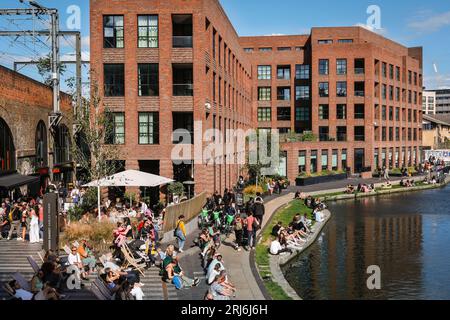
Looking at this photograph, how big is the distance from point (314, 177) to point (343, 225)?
25065 millimetres

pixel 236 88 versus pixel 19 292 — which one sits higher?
pixel 236 88

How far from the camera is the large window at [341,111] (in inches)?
2825

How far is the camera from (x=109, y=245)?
20.9 metres

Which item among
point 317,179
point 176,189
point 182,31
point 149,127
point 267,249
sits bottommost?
point 267,249

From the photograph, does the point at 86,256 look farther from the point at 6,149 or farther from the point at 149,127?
the point at 6,149

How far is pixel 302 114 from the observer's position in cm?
7781

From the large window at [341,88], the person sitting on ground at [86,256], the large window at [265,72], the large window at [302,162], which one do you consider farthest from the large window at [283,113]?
the person sitting on ground at [86,256]

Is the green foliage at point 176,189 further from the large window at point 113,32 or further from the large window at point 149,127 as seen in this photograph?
the large window at point 113,32

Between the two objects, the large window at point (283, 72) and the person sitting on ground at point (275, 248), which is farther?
the large window at point (283, 72)

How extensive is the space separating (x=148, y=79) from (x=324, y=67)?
42.0 m

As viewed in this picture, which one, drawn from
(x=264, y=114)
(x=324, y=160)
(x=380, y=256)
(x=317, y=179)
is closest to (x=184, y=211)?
(x=380, y=256)

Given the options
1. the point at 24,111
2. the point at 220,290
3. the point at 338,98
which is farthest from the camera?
the point at 338,98

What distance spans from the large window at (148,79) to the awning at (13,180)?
9.02 m

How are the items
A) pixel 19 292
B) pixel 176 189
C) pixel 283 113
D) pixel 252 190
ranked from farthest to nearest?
pixel 283 113 → pixel 252 190 → pixel 176 189 → pixel 19 292
